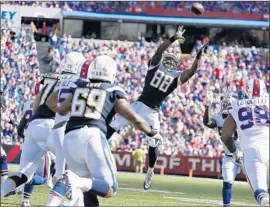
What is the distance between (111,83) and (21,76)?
64.3ft

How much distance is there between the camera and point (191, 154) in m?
24.7

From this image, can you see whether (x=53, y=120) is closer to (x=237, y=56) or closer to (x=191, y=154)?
(x=191, y=154)

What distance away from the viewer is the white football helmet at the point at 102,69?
780 cm

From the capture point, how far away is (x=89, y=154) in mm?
7555

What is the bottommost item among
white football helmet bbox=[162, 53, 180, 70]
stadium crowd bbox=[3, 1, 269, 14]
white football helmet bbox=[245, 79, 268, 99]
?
white football helmet bbox=[245, 79, 268, 99]

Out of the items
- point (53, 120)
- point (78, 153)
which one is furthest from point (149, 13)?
point (78, 153)

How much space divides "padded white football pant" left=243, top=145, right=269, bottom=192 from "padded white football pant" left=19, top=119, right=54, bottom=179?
7.49ft

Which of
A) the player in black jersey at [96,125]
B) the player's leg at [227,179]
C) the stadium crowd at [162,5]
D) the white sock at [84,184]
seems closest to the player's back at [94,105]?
the player in black jersey at [96,125]

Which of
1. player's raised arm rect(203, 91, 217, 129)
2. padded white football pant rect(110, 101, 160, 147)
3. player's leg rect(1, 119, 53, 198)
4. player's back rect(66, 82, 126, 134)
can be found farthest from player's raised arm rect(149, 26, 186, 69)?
player's back rect(66, 82, 126, 134)

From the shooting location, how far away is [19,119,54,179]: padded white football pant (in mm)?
9406

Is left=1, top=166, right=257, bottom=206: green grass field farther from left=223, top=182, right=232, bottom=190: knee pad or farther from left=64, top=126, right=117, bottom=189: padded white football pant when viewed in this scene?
left=64, top=126, right=117, bottom=189: padded white football pant

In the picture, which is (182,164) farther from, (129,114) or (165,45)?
(129,114)

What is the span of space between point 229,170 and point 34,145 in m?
3.71

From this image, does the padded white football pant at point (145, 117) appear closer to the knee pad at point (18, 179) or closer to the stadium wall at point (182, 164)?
the knee pad at point (18, 179)
